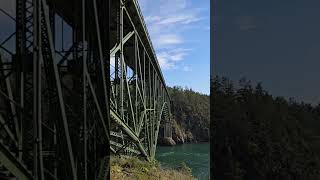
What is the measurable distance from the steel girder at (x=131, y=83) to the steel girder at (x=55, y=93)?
413 centimetres

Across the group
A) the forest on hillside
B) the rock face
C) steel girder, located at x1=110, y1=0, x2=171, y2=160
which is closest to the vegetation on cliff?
steel girder, located at x1=110, y1=0, x2=171, y2=160

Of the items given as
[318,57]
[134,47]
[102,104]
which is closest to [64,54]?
[102,104]

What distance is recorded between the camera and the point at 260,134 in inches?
200

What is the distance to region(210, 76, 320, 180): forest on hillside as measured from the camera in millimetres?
4863

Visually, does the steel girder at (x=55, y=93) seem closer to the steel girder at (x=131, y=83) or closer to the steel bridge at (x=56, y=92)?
the steel bridge at (x=56, y=92)

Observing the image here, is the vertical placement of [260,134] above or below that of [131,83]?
below

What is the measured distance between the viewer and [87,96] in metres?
11.6

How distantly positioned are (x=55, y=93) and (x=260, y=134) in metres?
5.02

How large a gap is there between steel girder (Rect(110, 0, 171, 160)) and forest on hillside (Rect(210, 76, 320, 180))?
10.9 metres

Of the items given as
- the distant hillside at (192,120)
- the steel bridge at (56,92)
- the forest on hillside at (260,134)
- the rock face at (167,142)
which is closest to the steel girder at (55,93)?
the steel bridge at (56,92)

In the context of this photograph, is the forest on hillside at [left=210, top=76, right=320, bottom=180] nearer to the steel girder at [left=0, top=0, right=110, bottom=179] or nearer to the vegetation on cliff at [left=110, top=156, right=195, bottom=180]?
the steel girder at [left=0, top=0, right=110, bottom=179]

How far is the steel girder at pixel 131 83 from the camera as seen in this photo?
17875mm

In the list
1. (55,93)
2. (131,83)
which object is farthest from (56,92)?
(131,83)

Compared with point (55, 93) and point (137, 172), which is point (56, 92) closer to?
point (55, 93)
